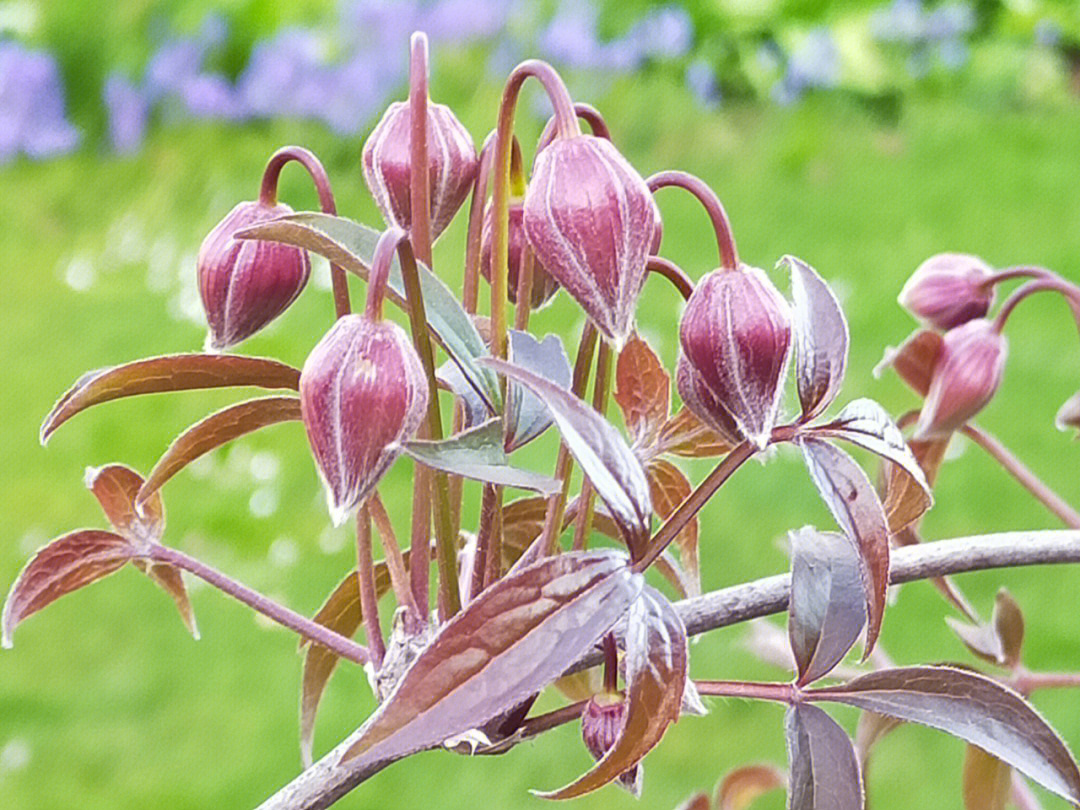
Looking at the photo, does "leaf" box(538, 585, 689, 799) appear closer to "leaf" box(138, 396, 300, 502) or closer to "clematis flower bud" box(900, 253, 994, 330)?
"leaf" box(138, 396, 300, 502)

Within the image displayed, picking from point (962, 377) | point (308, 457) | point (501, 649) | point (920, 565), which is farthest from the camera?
point (308, 457)

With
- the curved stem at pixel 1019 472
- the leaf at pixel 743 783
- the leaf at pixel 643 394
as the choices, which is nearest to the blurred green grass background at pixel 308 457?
the leaf at pixel 743 783

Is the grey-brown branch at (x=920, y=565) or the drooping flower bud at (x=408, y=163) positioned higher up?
the drooping flower bud at (x=408, y=163)

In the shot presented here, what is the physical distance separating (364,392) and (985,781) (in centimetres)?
26

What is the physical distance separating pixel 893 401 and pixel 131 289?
1189mm

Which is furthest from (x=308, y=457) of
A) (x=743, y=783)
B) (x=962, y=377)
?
(x=962, y=377)

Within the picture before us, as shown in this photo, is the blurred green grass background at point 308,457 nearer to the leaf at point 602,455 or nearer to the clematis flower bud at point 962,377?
the clematis flower bud at point 962,377

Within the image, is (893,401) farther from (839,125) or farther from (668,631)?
(668,631)

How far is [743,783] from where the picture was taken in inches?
23.8

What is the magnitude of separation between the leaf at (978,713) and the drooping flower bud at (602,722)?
5 centimetres

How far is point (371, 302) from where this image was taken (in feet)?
1.10

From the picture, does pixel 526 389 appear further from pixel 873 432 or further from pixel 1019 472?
pixel 1019 472

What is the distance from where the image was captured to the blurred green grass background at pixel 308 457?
1490 mm

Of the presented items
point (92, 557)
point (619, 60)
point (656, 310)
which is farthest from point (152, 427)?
point (92, 557)
